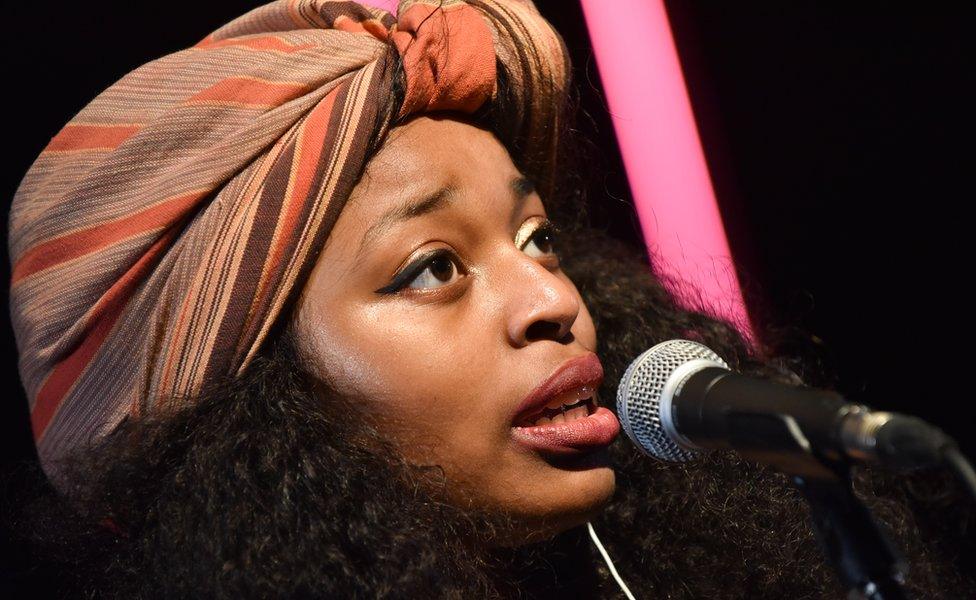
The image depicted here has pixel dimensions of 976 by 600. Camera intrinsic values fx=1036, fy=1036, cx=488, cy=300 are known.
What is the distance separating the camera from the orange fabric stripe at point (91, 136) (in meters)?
1.67

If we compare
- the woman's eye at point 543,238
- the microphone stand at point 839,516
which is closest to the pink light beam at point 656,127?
the woman's eye at point 543,238

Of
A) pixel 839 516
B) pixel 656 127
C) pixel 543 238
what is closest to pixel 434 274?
pixel 543 238

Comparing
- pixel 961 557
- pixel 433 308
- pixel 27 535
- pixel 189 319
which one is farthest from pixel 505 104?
pixel 961 557

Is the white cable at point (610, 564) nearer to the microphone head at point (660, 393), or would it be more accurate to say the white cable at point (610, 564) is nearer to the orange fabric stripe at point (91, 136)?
the microphone head at point (660, 393)

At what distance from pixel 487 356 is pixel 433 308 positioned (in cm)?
11

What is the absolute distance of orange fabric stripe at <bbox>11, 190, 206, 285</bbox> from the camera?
5.10ft

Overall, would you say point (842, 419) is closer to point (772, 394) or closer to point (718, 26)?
point (772, 394)

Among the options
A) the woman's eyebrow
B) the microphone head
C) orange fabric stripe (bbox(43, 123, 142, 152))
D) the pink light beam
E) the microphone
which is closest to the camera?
the microphone

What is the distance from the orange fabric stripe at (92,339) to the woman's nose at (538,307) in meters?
0.53

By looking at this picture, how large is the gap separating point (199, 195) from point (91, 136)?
0.98ft

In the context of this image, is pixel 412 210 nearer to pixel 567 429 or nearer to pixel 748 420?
pixel 567 429

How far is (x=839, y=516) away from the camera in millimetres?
1001

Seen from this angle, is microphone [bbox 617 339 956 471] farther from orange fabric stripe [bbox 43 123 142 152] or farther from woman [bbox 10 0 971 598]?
orange fabric stripe [bbox 43 123 142 152]

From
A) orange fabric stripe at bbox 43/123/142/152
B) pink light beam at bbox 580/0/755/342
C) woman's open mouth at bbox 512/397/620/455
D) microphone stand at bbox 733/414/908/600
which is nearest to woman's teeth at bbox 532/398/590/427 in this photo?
woman's open mouth at bbox 512/397/620/455
